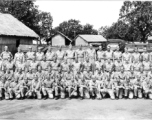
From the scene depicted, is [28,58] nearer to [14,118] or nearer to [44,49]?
[44,49]

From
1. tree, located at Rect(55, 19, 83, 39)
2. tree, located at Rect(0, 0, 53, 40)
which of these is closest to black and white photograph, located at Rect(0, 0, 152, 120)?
tree, located at Rect(0, 0, 53, 40)

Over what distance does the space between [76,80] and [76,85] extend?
335 mm

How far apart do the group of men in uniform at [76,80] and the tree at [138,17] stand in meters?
30.7

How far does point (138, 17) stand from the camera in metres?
39.6

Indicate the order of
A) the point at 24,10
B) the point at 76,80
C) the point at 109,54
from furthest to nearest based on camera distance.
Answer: the point at 24,10 < the point at 109,54 < the point at 76,80

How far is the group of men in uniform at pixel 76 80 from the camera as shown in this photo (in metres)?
9.73

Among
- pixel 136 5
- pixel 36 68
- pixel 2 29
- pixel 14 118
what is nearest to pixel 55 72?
pixel 36 68

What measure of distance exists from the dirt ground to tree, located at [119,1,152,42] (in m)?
33.0

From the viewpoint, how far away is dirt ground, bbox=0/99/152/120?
721 cm

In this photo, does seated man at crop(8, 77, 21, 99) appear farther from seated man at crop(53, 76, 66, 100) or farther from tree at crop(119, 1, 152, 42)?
tree at crop(119, 1, 152, 42)

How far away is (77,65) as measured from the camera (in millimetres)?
11227

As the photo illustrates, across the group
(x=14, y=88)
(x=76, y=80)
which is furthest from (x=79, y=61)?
(x=14, y=88)

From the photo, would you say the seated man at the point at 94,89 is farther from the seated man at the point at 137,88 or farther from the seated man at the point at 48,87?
the seated man at the point at 48,87

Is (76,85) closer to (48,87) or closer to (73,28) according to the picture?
(48,87)
